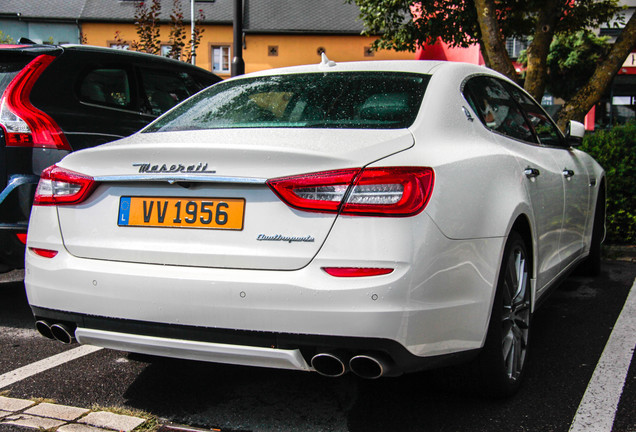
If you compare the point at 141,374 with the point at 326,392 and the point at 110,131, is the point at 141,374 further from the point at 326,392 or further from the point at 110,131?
the point at 110,131

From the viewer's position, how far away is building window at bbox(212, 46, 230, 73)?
148 feet

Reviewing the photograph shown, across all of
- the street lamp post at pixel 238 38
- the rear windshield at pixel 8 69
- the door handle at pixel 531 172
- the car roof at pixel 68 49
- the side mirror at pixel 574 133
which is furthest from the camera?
the street lamp post at pixel 238 38

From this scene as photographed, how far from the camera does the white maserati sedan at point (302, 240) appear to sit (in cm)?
258

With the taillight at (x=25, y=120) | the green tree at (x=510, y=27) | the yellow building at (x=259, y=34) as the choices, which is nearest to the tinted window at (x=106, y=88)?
the taillight at (x=25, y=120)

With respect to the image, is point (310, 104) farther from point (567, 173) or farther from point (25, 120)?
point (25, 120)

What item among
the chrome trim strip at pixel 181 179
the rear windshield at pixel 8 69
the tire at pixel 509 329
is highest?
the rear windshield at pixel 8 69

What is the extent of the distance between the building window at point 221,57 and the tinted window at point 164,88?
39.6m

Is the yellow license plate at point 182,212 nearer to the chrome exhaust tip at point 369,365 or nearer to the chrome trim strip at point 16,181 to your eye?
the chrome exhaust tip at point 369,365

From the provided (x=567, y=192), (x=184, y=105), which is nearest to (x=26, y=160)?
(x=184, y=105)

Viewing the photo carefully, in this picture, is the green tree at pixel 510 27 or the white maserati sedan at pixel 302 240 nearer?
the white maserati sedan at pixel 302 240

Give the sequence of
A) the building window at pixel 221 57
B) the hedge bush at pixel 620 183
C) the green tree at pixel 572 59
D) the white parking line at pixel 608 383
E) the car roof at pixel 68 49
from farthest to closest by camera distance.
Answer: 1. the building window at pixel 221 57
2. the green tree at pixel 572 59
3. the hedge bush at pixel 620 183
4. the car roof at pixel 68 49
5. the white parking line at pixel 608 383

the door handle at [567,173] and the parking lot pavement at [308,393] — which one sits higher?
the door handle at [567,173]

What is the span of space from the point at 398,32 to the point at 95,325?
14.1m

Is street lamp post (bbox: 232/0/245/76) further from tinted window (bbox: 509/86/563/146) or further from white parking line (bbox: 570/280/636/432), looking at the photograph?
white parking line (bbox: 570/280/636/432)
